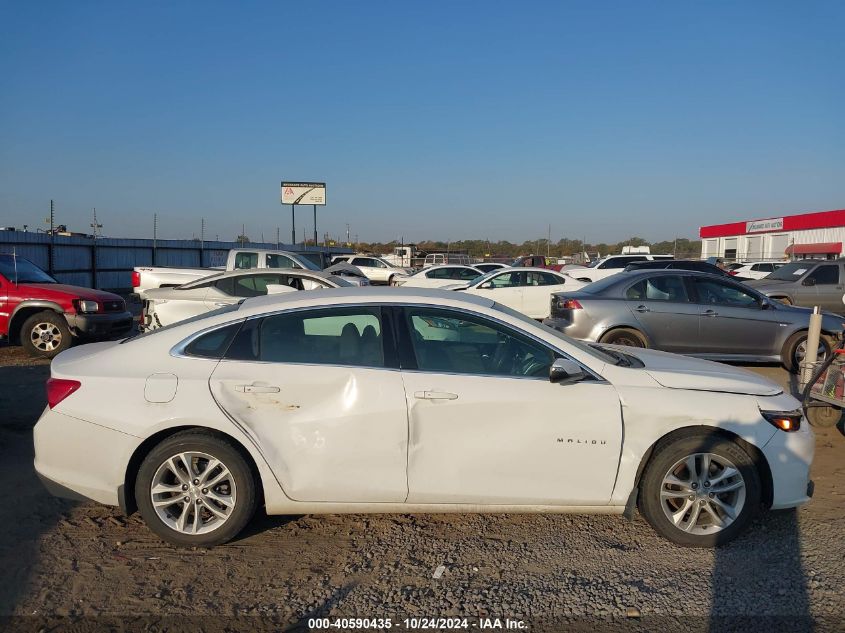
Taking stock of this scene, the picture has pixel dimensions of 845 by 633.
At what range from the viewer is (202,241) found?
29750mm

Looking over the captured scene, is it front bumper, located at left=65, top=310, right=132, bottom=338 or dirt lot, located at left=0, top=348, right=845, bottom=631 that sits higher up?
front bumper, located at left=65, top=310, right=132, bottom=338

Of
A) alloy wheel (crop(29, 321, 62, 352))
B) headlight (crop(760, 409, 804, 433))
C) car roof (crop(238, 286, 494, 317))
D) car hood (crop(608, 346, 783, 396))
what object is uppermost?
car roof (crop(238, 286, 494, 317))

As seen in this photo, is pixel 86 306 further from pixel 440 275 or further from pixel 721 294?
pixel 440 275

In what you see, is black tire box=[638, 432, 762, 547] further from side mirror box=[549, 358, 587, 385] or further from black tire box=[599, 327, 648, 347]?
black tire box=[599, 327, 648, 347]

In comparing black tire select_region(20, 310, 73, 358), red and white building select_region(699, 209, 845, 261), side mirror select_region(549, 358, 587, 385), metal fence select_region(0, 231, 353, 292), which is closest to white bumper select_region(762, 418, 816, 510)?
side mirror select_region(549, 358, 587, 385)

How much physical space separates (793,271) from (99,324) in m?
15.3

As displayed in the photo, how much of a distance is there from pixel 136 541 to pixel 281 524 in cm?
88

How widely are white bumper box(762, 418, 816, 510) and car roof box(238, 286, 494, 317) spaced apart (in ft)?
6.37

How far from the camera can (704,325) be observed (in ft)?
29.6

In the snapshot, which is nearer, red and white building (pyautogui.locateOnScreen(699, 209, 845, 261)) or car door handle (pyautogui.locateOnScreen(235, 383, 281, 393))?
car door handle (pyautogui.locateOnScreen(235, 383, 281, 393))

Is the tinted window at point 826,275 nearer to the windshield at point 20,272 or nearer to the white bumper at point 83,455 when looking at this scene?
the white bumper at point 83,455

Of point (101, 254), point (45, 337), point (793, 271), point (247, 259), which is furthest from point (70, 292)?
point (793, 271)

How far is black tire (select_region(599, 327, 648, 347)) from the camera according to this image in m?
8.98

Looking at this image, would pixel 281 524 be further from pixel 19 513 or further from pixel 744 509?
pixel 744 509
